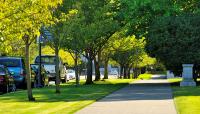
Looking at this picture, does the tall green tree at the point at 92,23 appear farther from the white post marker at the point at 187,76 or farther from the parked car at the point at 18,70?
the white post marker at the point at 187,76

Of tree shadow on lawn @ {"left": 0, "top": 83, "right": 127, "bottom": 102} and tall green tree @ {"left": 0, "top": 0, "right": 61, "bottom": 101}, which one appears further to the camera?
tree shadow on lawn @ {"left": 0, "top": 83, "right": 127, "bottom": 102}

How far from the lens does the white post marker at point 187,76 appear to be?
3559 centimetres

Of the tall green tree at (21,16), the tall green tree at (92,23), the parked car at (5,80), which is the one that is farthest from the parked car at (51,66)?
the tall green tree at (21,16)

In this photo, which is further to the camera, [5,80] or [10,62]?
[10,62]

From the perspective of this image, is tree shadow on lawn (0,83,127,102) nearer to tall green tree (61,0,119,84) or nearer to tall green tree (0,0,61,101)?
tall green tree (0,0,61,101)

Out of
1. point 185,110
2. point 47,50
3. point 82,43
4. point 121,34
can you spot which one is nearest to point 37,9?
point 185,110

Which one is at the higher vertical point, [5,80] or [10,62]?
[10,62]

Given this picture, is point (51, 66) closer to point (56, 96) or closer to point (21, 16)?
point (56, 96)

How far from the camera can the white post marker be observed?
35.6 metres

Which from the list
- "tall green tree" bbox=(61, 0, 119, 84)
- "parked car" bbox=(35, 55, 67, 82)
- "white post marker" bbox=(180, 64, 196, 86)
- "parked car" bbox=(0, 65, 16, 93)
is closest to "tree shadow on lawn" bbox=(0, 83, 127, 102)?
"parked car" bbox=(0, 65, 16, 93)

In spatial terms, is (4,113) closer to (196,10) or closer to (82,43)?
(82,43)

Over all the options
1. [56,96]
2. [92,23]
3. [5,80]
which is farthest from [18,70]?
[56,96]

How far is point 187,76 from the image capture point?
3591cm

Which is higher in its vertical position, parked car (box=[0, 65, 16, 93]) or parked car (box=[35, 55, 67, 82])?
parked car (box=[35, 55, 67, 82])
